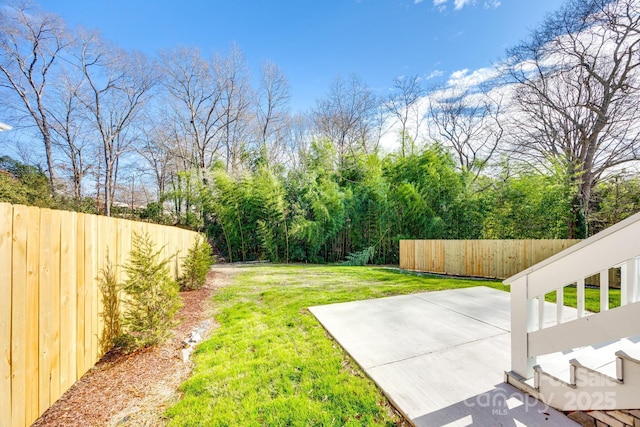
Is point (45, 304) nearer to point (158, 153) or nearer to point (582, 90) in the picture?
point (582, 90)

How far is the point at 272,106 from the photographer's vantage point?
13.9 meters

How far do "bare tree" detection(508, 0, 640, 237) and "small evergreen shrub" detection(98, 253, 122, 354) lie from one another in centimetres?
991

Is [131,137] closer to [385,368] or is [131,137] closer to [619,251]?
[385,368]

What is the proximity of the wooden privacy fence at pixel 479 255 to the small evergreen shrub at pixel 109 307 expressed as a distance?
6.66m

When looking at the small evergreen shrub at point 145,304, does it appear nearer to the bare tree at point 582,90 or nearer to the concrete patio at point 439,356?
the concrete patio at point 439,356

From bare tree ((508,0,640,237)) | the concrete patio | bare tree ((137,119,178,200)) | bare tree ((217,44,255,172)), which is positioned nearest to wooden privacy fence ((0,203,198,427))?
the concrete patio

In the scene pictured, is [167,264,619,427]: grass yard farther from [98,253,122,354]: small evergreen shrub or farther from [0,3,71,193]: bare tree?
[0,3,71,193]: bare tree

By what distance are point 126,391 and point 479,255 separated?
22.6ft

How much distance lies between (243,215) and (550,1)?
11.3 metres

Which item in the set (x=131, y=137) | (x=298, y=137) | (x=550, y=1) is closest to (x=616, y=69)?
(x=550, y=1)

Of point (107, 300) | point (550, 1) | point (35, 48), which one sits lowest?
point (107, 300)

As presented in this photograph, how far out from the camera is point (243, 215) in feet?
31.4

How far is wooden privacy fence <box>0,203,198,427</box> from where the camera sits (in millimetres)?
1175

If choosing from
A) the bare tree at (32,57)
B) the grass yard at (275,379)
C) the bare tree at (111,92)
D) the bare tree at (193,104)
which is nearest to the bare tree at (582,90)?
the grass yard at (275,379)
